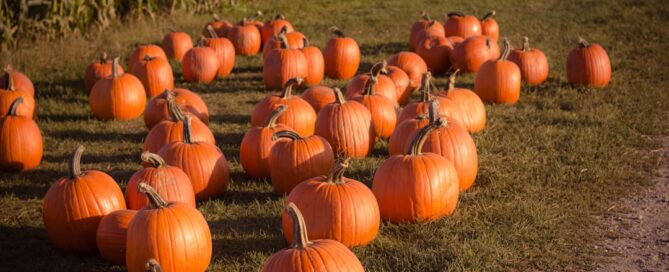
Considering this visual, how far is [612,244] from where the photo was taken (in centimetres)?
532

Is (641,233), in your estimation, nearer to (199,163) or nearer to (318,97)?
(199,163)

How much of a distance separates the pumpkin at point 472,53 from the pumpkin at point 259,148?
455 cm

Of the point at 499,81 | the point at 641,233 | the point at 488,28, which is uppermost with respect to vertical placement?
the point at 488,28

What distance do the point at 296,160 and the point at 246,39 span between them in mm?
6670

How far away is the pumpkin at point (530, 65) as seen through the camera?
988 centimetres

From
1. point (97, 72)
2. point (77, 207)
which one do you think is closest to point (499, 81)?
point (97, 72)

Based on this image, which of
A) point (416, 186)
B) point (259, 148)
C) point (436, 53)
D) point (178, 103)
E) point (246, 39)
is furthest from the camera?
point (246, 39)

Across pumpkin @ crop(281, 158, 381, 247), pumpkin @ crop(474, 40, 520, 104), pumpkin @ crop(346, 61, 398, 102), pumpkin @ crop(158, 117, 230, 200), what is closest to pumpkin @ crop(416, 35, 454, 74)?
pumpkin @ crop(474, 40, 520, 104)

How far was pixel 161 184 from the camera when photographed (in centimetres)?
557

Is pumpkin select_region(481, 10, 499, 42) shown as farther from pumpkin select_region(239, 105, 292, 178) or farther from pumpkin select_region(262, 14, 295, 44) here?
pumpkin select_region(239, 105, 292, 178)

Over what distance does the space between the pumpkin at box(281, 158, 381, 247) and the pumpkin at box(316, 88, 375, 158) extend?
5.91ft

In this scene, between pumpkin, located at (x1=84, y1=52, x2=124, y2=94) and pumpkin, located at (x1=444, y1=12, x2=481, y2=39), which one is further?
pumpkin, located at (x1=444, y1=12, x2=481, y2=39)

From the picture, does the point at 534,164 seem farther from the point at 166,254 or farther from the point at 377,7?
the point at 377,7

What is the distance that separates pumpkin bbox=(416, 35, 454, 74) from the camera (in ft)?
36.1
